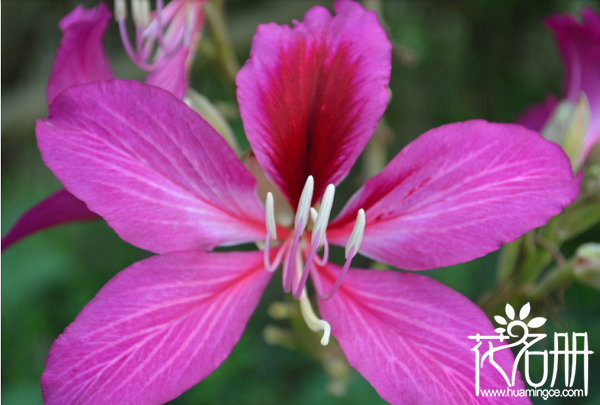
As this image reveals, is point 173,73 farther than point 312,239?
Yes

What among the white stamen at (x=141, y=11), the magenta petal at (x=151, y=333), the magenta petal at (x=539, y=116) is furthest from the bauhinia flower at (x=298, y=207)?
the magenta petal at (x=539, y=116)

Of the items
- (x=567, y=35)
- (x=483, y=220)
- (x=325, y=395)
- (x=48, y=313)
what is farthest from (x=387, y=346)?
(x=48, y=313)

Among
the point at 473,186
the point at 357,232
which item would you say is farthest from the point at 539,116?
the point at 357,232

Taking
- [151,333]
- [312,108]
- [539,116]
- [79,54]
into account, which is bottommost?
[539,116]

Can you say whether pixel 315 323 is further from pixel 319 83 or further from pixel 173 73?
pixel 173 73

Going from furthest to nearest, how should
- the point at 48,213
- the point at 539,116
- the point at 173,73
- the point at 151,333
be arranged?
the point at 539,116
the point at 173,73
the point at 48,213
the point at 151,333

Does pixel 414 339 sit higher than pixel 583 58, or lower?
lower

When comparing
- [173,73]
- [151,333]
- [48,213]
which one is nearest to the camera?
[151,333]

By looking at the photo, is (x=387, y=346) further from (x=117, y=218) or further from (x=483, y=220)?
(x=117, y=218)
